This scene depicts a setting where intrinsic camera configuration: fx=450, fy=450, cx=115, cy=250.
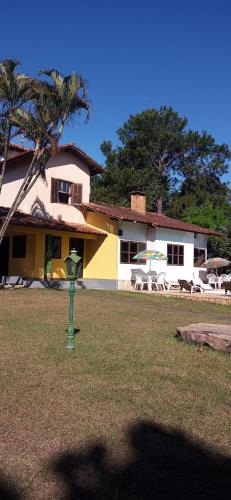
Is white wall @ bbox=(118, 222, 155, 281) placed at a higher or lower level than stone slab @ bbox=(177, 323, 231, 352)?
higher

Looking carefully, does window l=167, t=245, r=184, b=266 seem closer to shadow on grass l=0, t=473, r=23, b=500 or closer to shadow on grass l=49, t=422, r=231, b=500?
shadow on grass l=49, t=422, r=231, b=500

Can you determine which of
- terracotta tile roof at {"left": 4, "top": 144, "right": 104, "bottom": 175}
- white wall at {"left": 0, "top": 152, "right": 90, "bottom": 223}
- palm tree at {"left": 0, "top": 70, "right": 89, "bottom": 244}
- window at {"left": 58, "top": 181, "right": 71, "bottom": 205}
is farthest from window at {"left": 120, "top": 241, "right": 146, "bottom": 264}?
palm tree at {"left": 0, "top": 70, "right": 89, "bottom": 244}

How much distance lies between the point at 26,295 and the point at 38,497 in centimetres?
1229

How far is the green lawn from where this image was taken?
3.34 meters

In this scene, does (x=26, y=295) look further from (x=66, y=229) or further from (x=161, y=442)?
(x=161, y=442)

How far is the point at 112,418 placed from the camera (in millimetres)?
4453

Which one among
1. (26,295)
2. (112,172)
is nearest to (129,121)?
(112,172)

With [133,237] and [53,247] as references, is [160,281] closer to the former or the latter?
[133,237]

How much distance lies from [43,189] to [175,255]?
27.1 ft

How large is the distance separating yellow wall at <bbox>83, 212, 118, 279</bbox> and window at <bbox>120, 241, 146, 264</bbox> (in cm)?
51

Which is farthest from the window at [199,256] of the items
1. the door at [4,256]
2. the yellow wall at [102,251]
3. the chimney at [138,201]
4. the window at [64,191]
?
the door at [4,256]

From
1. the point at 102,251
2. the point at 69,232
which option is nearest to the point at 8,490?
the point at 69,232

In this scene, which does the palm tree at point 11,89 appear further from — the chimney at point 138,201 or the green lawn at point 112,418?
the chimney at point 138,201

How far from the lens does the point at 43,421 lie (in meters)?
4.35
